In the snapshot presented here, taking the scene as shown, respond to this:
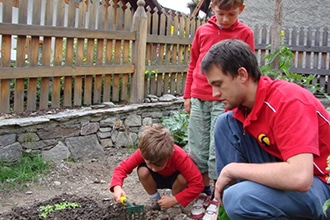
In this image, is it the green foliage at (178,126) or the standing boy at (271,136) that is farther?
the green foliage at (178,126)

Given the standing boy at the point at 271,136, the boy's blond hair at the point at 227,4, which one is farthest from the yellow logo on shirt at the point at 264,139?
the boy's blond hair at the point at 227,4

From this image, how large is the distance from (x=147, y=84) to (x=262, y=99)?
3770 millimetres

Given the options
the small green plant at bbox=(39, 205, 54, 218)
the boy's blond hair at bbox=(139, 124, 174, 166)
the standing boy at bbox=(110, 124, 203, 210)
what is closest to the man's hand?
the standing boy at bbox=(110, 124, 203, 210)

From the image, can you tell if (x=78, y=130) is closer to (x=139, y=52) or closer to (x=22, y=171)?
(x=22, y=171)

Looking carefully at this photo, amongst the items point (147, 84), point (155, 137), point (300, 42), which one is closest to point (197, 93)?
point (155, 137)

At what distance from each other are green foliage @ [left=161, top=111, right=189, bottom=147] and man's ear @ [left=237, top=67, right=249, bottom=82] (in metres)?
2.84

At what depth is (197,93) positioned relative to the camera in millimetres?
3559

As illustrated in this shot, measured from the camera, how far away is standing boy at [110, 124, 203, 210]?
3131 millimetres

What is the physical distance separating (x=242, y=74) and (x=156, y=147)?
111 cm

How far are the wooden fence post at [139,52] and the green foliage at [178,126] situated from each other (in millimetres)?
461

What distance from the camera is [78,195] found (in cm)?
381

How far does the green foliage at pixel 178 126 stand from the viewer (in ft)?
16.7

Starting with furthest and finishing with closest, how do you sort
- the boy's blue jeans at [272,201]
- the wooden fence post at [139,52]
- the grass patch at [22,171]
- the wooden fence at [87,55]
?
the wooden fence post at [139,52]
the wooden fence at [87,55]
the grass patch at [22,171]
the boy's blue jeans at [272,201]

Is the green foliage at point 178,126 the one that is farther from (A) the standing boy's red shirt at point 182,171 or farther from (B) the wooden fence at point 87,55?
(A) the standing boy's red shirt at point 182,171
